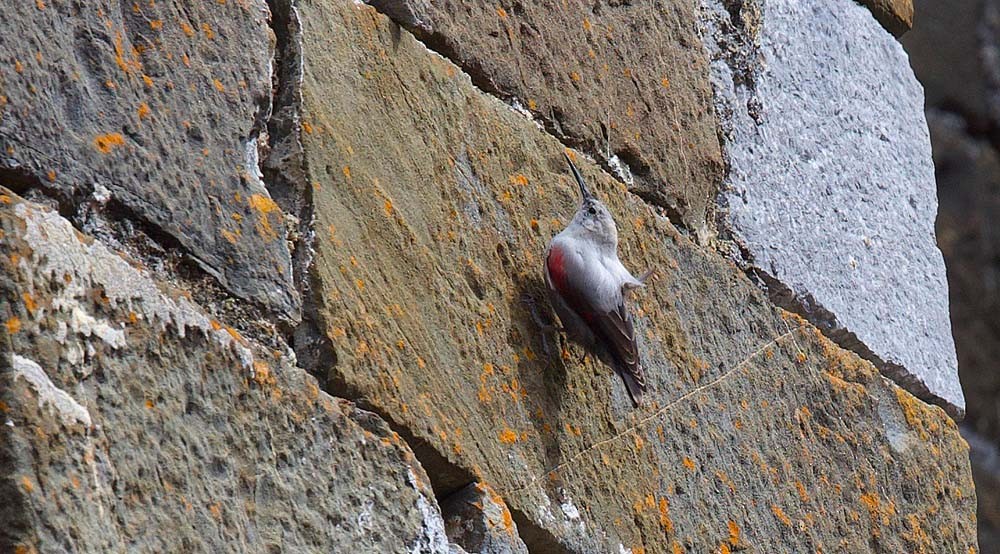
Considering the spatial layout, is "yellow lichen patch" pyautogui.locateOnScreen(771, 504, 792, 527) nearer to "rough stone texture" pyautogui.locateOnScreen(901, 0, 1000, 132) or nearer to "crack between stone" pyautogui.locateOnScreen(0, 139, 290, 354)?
"crack between stone" pyautogui.locateOnScreen(0, 139, 290, 354)

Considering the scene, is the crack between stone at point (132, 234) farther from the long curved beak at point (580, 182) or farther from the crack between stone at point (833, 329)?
the crack between stone at point (833, 329)

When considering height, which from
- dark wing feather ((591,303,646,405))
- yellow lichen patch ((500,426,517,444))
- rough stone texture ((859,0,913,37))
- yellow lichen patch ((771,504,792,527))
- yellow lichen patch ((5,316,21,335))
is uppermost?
rough stone texture ((859,0,913,37))

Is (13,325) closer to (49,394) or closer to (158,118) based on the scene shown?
Answer: (49,394)

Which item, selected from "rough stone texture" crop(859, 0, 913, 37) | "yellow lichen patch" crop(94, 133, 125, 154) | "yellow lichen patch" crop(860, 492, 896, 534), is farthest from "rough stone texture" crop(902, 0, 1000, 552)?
"yellow lichen patch" crop(94, 133, 125, 154)

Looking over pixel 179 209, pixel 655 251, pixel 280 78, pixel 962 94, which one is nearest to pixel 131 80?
pixel 179 209

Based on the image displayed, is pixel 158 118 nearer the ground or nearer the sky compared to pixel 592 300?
nearer the sky

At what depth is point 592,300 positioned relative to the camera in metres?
2.14

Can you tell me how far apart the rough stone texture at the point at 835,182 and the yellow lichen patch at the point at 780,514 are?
16.0 inches

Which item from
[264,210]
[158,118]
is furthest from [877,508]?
[158,118]

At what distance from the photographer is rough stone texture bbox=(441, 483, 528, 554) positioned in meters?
1.89

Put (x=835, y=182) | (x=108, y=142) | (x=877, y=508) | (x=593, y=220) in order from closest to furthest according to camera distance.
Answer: (x=108, y=142)
(x=593, y=220)
(x=877, y=508)
(x=835, y=182)

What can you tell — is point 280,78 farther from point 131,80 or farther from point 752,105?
point 752,105

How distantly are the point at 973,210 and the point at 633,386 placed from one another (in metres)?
5.69

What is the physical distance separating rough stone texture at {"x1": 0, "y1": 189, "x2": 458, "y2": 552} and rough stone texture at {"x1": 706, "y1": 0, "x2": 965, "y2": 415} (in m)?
1.12
